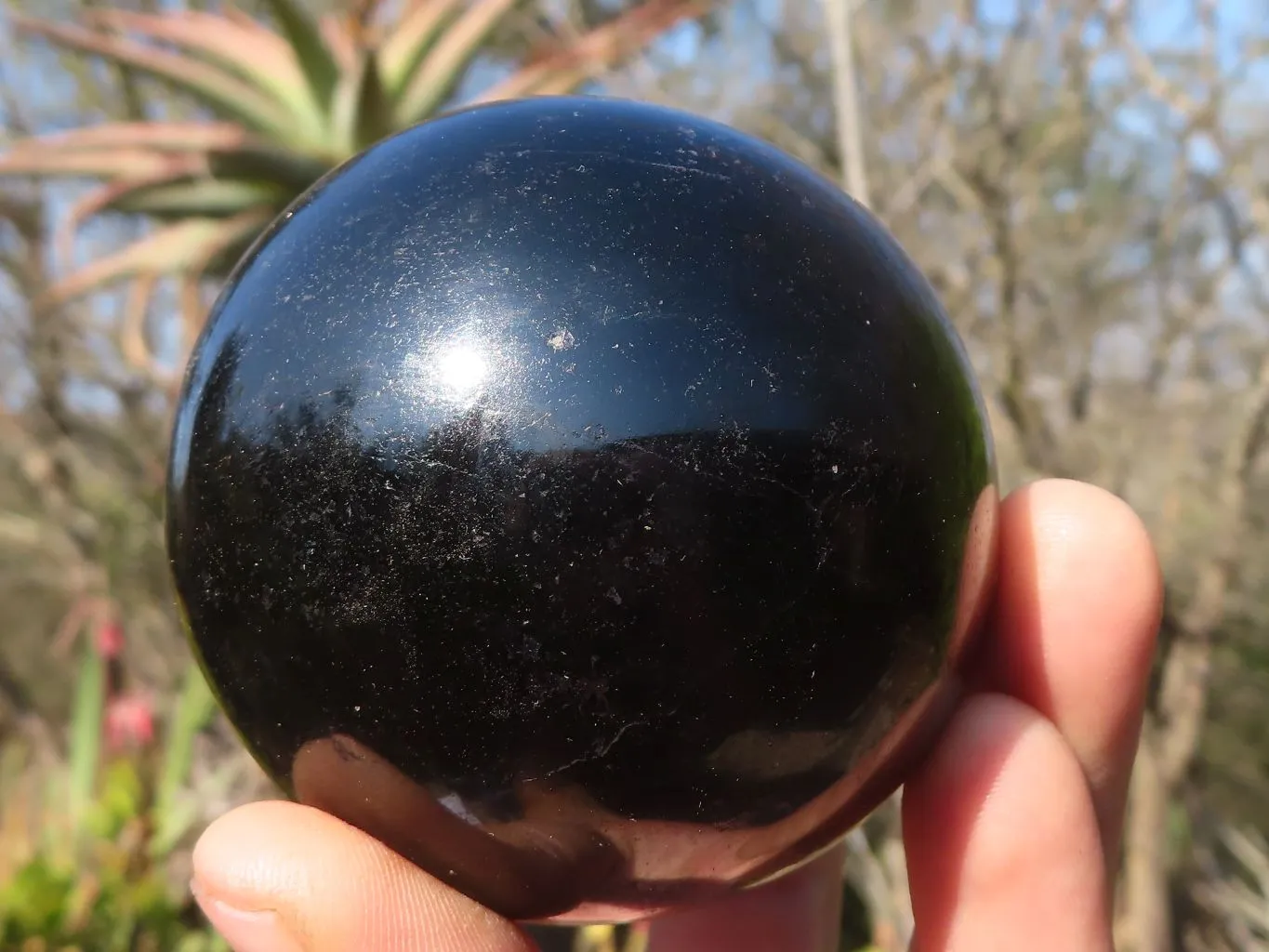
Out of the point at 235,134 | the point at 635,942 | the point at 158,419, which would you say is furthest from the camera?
the point at 158,419

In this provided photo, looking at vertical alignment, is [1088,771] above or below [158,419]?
above

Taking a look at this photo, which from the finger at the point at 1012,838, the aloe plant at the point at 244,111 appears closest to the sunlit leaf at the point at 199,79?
the aloe plant at the point at 244,111

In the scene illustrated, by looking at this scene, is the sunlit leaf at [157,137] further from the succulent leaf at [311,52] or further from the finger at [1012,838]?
the finger at [1012,838]

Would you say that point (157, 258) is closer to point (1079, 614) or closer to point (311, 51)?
point (311, 51)

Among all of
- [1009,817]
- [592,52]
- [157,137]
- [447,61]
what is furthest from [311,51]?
[1009,817]

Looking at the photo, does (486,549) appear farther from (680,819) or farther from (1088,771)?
(1088,771)

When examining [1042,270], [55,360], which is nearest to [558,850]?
[1042,270]
